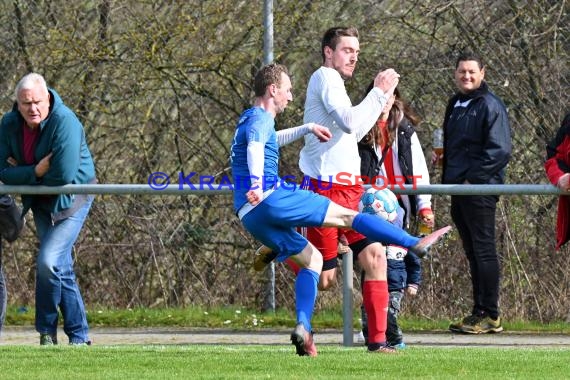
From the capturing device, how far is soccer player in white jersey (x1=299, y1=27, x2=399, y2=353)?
29.8ft

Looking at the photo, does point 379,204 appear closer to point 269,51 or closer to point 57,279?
point 57,279

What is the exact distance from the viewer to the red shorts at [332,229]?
917cm

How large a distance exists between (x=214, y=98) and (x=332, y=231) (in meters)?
4.05

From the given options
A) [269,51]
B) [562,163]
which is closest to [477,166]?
[562,163]

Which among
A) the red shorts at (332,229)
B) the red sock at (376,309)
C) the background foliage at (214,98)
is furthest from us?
the background foliage at (214,98)

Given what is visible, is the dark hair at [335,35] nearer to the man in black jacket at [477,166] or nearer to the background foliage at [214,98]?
the man in black jacket at [477,166]

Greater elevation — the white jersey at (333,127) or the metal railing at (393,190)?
the white jersey at (333,127)

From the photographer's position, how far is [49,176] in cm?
998

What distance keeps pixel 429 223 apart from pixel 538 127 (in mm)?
2376

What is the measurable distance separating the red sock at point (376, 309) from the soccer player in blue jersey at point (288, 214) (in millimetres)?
456

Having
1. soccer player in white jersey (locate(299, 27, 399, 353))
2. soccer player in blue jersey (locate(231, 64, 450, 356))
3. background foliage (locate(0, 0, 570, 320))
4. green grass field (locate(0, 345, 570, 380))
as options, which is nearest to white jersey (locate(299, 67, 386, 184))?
soccer player in white jersey (locate(299, 27, 399, 353))

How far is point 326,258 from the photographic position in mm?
9297

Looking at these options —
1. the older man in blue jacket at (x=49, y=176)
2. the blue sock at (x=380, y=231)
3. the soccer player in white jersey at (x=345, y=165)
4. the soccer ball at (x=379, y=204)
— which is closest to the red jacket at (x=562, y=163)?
the soccer ball at (x=379, y=204)

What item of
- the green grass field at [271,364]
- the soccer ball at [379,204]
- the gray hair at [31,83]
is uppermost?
the gray hair at [31,83]
